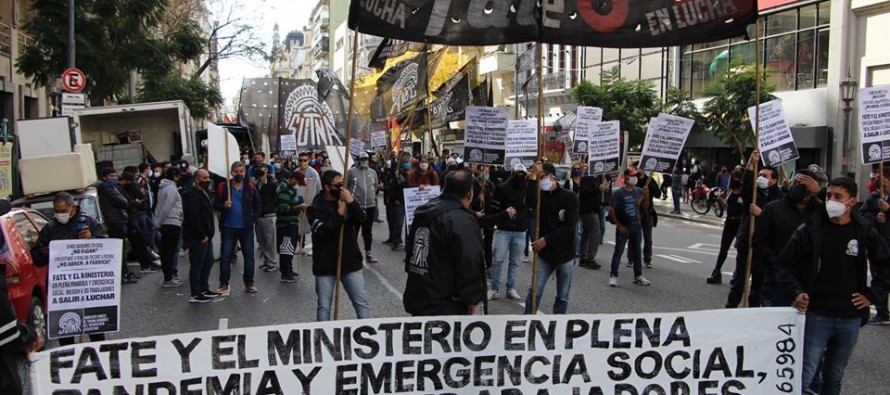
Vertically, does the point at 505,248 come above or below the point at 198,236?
below

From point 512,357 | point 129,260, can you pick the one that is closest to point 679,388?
point 512,357

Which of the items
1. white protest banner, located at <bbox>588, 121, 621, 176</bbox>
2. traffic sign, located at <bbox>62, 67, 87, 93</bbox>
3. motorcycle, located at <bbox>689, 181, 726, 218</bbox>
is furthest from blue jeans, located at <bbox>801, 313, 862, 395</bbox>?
motorcycle, located at <bbox>689, 181, 726, 218</bbox>

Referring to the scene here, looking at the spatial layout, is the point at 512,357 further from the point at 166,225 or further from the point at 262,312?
the point at 166,225

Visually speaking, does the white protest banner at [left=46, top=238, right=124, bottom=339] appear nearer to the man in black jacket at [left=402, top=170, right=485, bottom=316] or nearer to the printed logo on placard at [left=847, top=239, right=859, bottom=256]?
the man in black jacket at [left=402, top=170, right=485, bottom=316]

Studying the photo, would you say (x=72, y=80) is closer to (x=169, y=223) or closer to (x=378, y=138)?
(x=169, y=223)

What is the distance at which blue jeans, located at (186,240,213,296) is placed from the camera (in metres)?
9.01

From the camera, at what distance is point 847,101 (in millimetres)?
18578

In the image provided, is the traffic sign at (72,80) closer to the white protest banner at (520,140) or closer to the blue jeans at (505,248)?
the white protest banner at (520,140)

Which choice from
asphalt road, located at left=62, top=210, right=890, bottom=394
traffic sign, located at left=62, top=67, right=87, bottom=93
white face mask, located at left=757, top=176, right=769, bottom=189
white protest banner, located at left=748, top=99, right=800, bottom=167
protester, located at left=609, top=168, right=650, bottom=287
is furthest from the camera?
traffic sign, located at left=62, top=67, right=87, bottom=93

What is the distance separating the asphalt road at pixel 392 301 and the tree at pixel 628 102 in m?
17.5

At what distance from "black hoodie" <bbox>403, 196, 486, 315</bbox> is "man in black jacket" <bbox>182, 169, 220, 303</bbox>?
203 inches

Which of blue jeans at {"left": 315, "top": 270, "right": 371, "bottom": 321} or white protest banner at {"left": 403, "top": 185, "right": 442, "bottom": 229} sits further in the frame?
white protest banner at {"left": 403, "top": 185, "right": 442, "bottom": 229}

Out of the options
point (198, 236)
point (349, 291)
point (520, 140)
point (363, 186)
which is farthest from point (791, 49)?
point (349, 291)

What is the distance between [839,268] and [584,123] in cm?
1088
